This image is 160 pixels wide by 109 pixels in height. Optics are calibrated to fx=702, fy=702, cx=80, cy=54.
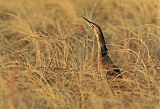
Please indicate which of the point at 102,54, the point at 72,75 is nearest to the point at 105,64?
the point at 102,54

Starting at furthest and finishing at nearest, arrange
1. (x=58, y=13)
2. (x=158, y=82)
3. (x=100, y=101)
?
1. (x=58, y=13)
2. (x=158, y=82)
3. (x=100, y=101)

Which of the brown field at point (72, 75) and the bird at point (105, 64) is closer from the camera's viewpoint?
the brown field at point (72, 75)

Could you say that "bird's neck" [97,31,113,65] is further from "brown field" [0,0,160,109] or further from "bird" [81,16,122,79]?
"brown field" [0,0,160,109]

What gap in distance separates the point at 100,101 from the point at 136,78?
81 cm

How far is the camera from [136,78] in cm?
664

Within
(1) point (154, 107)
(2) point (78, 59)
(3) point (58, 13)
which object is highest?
(3) point (58, 13)

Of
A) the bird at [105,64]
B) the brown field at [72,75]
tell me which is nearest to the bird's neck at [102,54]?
the bird at [105,64]

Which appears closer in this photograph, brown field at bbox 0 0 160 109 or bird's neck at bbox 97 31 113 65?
brown field at bbox 0 0 160 109

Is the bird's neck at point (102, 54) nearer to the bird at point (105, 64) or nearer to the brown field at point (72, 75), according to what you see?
the bird at point (105, 64)

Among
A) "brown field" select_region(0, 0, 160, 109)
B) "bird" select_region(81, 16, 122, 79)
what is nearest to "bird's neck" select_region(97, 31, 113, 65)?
"bird" select_region(81, 16, 122, 79)

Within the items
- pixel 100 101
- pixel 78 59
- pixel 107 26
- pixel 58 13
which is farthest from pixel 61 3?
pixel 100 101

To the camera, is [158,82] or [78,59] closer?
[158,82]

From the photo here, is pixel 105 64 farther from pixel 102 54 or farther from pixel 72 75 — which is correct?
pixel 72 75

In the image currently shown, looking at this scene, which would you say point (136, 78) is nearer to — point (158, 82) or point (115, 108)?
point (158, 82)
